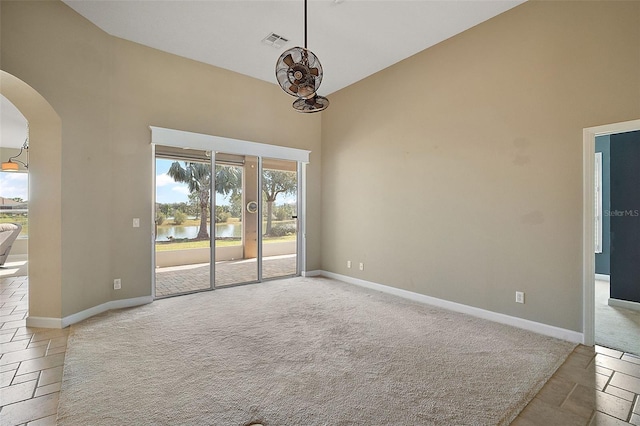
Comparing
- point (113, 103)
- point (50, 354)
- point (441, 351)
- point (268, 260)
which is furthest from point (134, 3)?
point (441, 351)

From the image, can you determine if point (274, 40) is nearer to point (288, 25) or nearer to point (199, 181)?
point (288, 25)

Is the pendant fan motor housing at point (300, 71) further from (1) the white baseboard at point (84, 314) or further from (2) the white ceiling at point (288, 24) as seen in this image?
(1) the white baseboard at point (84, 314)

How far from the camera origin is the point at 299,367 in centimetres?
254

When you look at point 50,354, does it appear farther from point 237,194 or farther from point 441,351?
point 441,351

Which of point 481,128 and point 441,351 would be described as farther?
point 481,128

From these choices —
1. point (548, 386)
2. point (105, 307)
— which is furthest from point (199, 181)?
point (548, 386)

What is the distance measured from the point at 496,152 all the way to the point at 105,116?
4980mm

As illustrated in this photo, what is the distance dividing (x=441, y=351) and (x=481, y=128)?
270cm

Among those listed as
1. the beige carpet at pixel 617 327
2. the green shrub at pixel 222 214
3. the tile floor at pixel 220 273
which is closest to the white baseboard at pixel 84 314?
the tile floor at pixel 220 273

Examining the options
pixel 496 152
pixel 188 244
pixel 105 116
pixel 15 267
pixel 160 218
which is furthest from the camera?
pixel 15 267

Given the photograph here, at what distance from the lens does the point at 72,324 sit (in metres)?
3.47

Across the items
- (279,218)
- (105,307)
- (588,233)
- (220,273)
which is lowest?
(105,307)

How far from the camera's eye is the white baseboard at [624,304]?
386 centimetres

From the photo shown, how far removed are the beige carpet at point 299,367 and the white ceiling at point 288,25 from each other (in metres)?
3.65
